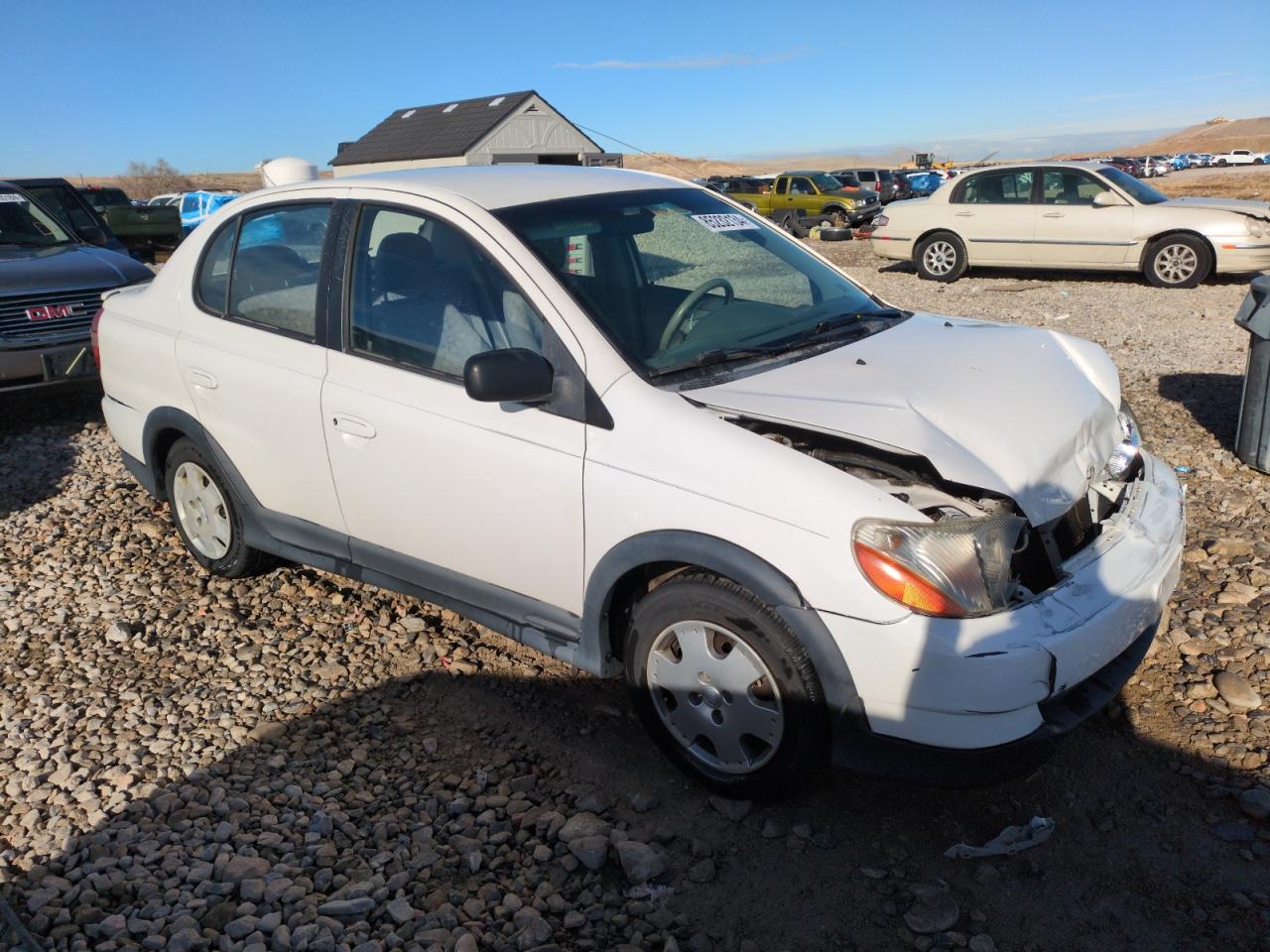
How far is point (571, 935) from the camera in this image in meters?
2.62

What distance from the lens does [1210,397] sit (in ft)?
23.5

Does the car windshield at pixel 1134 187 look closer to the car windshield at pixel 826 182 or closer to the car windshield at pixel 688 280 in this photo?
the car windshield at pixel 688 280

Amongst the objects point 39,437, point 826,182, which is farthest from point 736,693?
point 826,182

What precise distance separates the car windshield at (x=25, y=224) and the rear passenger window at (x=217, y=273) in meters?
5.33

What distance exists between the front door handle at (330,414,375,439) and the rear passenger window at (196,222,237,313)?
1008mm

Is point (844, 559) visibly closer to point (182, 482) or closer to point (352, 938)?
point (352, 938)

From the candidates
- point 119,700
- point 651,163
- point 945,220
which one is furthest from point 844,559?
point 651,163

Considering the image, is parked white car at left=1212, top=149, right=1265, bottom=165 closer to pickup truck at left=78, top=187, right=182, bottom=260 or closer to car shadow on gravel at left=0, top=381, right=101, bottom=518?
pickup truck at left=78, top=187, right=182, bottom=260

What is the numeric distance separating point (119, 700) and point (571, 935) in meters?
2.24

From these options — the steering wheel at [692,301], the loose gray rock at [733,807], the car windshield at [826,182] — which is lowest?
the loose gray rock at [733,807]

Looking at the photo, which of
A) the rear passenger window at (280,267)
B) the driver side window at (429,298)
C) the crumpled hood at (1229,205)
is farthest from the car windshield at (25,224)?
the crumpled hood at (1229,205)

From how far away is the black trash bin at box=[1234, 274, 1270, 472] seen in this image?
17.7 feet

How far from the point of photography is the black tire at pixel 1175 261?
40.0 ft

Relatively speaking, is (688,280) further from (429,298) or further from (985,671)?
(985,671)
